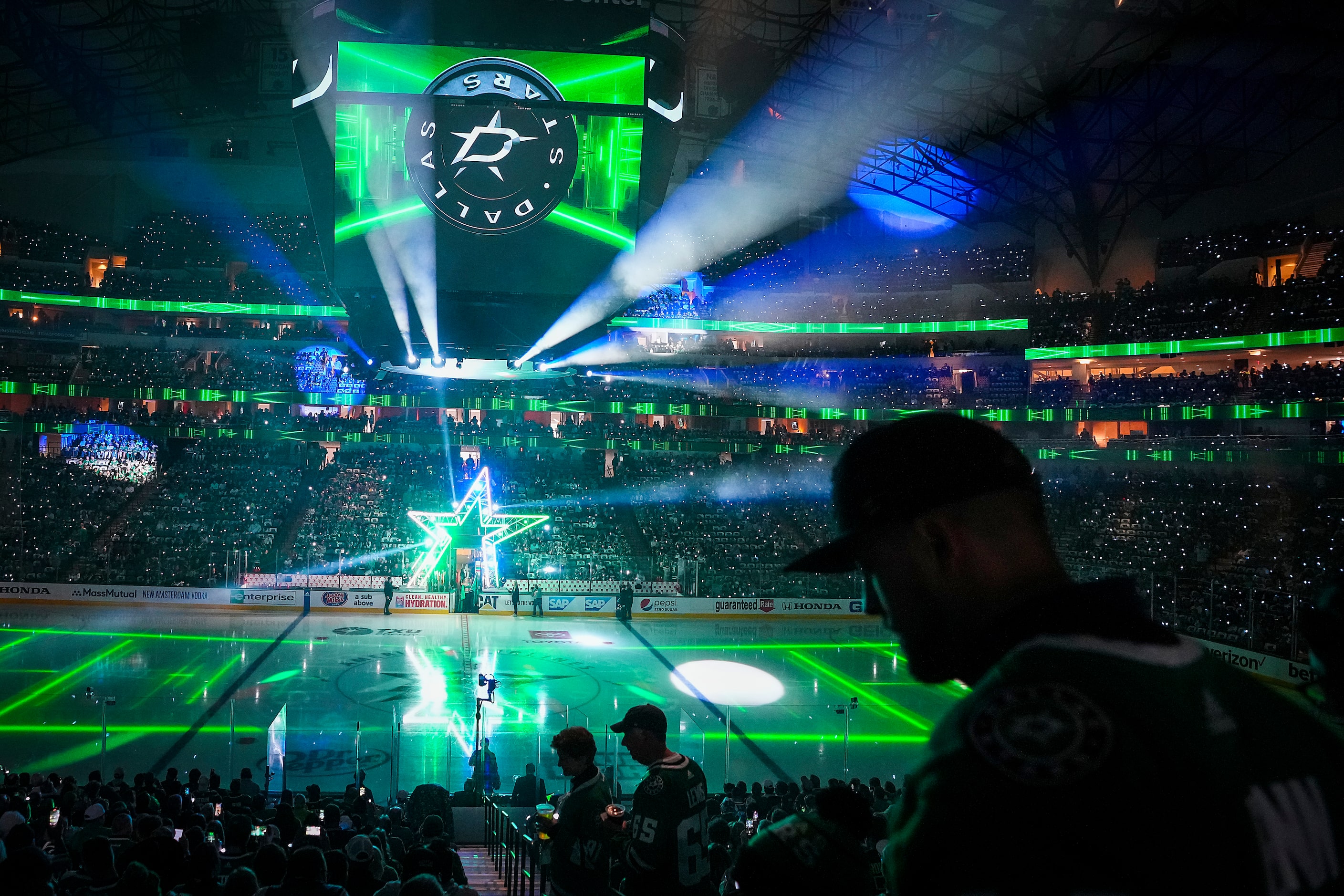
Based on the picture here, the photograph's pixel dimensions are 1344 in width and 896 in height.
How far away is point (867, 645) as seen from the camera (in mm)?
28922

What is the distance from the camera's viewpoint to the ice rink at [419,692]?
1611 cm

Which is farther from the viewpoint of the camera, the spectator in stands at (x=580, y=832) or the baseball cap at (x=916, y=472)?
the spectator in stands at (x=580, y=832)

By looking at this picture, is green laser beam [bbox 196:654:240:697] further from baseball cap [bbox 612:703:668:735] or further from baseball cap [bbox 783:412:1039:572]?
baseball cap [bbox 783:412:1039:572]

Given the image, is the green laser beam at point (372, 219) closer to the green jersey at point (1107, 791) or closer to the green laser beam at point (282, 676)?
the green jersey at point (1107, 791)

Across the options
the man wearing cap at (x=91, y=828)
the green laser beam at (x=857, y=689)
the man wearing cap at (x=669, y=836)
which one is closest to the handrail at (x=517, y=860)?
the man wearing cap at (x=669, y=836)

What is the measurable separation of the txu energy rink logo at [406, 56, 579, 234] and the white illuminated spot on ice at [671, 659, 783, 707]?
45.4ft

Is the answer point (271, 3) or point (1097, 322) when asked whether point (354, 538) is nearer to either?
point (271, 3)

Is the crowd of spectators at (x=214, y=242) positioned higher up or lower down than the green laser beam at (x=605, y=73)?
higher up

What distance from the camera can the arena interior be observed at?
30.6 ft

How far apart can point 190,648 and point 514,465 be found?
1944cm

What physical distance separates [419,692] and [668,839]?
59.8 ft

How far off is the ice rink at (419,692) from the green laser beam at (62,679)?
6 cm

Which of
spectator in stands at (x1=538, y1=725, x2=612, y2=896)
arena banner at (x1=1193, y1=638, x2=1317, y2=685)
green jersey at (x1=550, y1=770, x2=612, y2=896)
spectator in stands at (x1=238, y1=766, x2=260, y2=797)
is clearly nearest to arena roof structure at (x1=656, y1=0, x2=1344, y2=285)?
arena banner at (x1=1193, y1=638, x2=1317, y2=685)

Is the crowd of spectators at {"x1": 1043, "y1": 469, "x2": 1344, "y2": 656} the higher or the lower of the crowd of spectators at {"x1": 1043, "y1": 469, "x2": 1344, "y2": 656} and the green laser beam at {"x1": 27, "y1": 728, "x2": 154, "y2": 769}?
the higher
